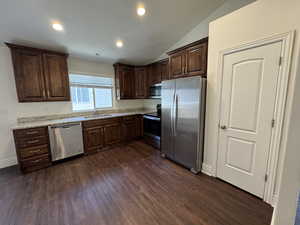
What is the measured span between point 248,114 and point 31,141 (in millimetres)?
3916

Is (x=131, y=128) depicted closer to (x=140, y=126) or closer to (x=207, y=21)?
(x=140, y=126)

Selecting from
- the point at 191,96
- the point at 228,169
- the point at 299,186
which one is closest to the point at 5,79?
the point at 191,96

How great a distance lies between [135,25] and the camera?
8.75 ft

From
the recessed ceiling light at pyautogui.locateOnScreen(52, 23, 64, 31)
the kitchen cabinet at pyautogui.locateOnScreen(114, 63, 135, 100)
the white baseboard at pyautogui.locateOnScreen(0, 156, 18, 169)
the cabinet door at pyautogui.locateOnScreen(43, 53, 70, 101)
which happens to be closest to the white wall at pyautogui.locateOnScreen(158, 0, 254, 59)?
the kitchen cabinet at pyautogui.locateOnScreen(114, 63, 135, 100)

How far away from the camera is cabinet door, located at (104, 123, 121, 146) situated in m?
3.58

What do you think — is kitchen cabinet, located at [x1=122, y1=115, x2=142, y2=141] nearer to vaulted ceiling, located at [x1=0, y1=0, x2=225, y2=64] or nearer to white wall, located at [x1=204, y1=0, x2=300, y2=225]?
vaulted ceiling, located at [x1=0, y1=0, x2=225, y2=64]

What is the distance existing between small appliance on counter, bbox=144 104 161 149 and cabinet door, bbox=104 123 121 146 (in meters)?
0.83

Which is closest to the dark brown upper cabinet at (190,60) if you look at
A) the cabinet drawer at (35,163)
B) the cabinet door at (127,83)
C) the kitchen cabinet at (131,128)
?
the cabinet door at (127,83)

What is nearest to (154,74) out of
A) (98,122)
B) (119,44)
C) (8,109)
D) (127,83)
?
(127,83)

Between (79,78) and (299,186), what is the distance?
14.3 feet

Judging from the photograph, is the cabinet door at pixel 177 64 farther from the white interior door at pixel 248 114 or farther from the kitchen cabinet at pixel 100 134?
the kitchen cabinet at pixel 100 134

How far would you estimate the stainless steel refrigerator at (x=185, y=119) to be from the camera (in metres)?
2.30

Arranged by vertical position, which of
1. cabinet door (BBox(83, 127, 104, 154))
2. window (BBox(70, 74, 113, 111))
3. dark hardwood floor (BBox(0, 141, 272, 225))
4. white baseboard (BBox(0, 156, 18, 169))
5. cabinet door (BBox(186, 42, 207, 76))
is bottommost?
dark hardwood floor (BBox(0, 141, 272, 225))

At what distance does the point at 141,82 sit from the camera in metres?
4.39
